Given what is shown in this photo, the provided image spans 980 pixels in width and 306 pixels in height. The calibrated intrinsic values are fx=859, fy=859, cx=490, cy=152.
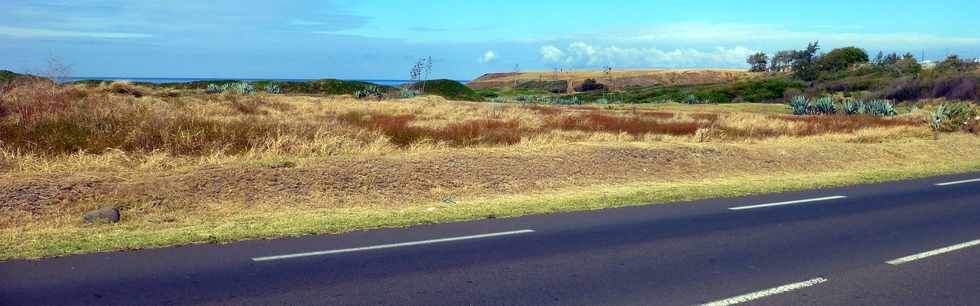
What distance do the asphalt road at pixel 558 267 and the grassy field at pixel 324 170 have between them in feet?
3.17

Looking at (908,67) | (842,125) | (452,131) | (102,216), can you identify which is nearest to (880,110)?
(842,125)

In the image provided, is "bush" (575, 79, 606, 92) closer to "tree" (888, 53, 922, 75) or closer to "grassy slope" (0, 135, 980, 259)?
"tree" (888, 53, 922, 75)

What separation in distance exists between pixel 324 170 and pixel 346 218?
292cm

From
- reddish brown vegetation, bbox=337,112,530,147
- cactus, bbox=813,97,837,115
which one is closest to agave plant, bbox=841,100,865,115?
cactus, bbox=813,97,837,115

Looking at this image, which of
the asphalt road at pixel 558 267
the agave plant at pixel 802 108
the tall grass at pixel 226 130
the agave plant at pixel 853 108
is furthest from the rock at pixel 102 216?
the agave plant at pixel 802 108

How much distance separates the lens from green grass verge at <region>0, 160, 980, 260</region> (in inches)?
344

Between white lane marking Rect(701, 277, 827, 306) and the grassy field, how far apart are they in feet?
15.4

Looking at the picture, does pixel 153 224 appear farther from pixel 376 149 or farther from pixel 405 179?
pixel 376 149

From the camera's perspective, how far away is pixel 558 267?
7820 mm

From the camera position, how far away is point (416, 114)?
3034 centimetres

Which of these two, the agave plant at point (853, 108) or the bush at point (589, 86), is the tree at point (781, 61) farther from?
the agave plant at point (853, 108)


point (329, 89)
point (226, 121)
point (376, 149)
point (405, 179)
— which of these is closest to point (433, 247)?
point (405, 179)

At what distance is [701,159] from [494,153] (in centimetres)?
500

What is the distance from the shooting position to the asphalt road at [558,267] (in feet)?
21.9
